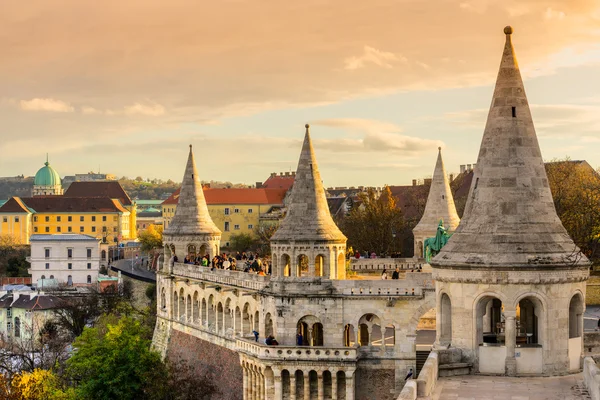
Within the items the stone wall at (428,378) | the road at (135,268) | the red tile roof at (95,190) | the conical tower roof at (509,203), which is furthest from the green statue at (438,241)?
the red tile roof at (95,190)

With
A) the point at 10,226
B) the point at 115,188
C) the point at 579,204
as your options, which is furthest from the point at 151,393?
the point at 115,188

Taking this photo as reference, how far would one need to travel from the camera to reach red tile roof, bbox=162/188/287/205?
144 m

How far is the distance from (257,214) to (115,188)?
60.7 meters

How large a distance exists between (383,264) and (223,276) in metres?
9.44

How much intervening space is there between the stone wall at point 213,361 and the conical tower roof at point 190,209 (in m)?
5.33

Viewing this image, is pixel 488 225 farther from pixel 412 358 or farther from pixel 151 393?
pixel 151 393

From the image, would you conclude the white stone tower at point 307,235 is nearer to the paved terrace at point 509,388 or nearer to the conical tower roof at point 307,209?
the conical tower roof at point 307,209

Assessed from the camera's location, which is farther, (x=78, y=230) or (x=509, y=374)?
(x=78, y=230)

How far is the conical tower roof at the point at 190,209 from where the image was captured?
5931 centimetres

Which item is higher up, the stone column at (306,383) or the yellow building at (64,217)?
the yellow building at (64,217)

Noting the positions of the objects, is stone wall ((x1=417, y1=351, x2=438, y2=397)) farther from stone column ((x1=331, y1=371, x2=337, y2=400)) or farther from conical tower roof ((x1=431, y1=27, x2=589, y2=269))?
stone column ((x1=331, y1=371, x2=337, y2=400))

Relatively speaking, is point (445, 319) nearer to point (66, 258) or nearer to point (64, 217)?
point (66, 258)

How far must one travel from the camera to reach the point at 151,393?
5031 cm

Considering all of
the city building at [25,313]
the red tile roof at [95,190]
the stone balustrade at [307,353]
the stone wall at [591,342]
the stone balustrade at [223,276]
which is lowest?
the city building at [25,313]
